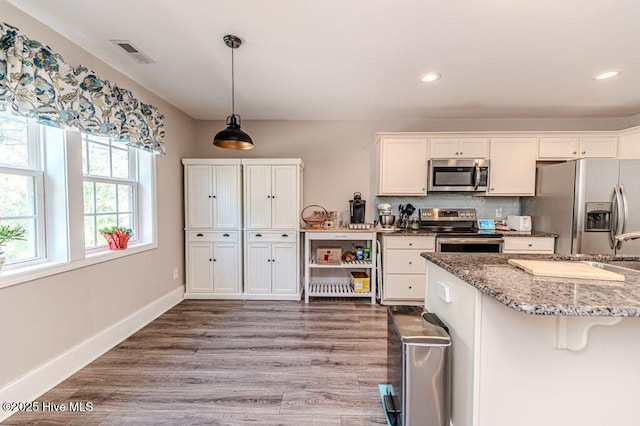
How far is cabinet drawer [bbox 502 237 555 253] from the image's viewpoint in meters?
3.13

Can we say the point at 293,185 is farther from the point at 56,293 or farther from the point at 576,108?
the point at 576,108

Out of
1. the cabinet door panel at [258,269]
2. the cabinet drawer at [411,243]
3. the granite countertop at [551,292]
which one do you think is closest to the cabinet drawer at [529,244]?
the cabinet drawer at [411,243]

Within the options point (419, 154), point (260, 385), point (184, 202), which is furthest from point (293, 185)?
point (260, 385)

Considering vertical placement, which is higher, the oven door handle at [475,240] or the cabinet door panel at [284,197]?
the cabinet door panel at [284,197]

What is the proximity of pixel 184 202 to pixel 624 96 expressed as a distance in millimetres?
5250

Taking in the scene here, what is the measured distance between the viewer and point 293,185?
3.44m

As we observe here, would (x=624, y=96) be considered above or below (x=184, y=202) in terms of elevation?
above

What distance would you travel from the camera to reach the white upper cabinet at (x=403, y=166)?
3.47 m

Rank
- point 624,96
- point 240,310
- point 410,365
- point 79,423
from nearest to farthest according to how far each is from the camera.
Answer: point 410,365 → point 79,423 → point 624,96 → point 240,310

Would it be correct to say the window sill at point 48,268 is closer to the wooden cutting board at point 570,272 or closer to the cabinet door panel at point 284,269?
the cabinet door panel at point 284,269

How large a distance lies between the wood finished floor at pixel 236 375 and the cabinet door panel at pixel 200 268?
21.6 inches

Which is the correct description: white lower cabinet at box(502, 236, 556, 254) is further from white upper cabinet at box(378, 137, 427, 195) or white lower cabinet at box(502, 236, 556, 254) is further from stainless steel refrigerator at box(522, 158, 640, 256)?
white upper cabinet at box(378, 137, 427, 195)

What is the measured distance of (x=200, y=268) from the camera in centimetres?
350

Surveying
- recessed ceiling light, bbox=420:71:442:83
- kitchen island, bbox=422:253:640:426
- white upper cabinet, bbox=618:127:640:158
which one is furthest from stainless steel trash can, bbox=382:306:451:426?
white upper cabinet, bbox=618:127:640:158
